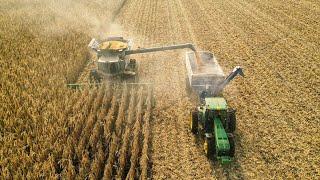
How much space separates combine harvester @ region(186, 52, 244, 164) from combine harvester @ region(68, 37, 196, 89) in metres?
1.60

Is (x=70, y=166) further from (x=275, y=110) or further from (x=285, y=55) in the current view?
(x=285, y=55)

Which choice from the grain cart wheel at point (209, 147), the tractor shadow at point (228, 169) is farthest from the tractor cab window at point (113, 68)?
the grain cart wheel at point (209, 147)

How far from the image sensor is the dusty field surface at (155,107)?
8.62m

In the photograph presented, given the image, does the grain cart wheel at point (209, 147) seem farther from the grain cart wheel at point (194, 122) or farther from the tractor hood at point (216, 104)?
the grain cart wheel at point (194, 122)

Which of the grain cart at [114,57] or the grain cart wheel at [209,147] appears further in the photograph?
the grain cart at [114,57]

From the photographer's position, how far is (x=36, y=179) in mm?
7867

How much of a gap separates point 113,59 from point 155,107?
2.35 meters

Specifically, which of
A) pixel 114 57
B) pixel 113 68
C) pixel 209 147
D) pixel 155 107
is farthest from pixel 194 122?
pixel 114 57

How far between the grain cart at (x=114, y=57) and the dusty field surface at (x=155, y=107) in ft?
1.86

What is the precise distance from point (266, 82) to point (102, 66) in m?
5.80

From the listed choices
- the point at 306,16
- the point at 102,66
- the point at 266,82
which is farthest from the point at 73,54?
the point at 306,16

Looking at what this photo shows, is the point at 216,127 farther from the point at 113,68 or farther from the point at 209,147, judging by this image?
the point at 113,68

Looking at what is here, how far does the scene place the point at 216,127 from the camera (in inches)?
347

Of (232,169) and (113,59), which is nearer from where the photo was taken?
(232,169)
